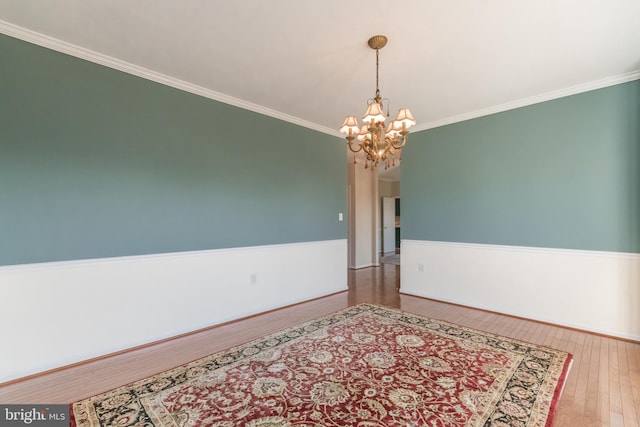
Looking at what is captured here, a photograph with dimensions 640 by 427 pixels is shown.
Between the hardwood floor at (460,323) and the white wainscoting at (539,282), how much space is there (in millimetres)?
174

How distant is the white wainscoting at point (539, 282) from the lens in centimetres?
307

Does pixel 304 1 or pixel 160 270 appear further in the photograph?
pixel 160 270

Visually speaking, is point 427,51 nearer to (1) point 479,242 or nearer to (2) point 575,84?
(2) point 575,84

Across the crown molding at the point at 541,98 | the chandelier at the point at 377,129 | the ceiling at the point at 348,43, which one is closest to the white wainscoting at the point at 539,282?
the crown molding at the point at 541,98

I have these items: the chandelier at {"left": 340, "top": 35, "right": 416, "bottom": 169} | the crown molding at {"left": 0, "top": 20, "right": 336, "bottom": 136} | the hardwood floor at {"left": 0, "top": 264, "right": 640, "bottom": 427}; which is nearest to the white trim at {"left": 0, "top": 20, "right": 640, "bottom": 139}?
the crown molding at {"left": 0, "top": 20, "right": 336, "bottom": 136}

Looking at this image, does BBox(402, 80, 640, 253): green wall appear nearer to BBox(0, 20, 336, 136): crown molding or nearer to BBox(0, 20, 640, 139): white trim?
BBox(0, 20, 640, 139): white trim

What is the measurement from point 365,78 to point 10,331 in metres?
3.94

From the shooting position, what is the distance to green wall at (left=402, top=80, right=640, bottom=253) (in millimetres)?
3068

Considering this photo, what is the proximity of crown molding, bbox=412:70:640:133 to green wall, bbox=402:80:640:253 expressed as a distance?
0.06m

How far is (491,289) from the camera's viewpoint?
12.8 ft

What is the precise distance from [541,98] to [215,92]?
4.06m

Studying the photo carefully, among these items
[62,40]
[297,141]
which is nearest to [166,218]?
[62,40]

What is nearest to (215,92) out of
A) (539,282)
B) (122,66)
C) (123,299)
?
(122,66)

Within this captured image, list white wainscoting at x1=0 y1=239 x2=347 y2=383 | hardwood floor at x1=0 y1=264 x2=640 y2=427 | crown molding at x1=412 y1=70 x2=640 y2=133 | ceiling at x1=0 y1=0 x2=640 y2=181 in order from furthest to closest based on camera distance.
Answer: crown molding at x1=412 y1=70 x2=640 y2=133
white wainscoting at x1=0 y1=239 x2=347 y2=383
ceiling at x1=0 y1=0 x2=640 y2=181
hardwood floor at x1=0 y1=264 x2=640 y2=427
